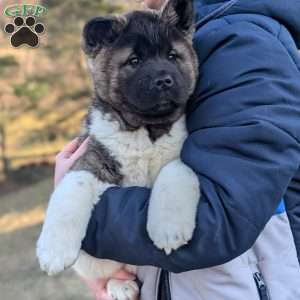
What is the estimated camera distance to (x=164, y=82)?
2.32 meters

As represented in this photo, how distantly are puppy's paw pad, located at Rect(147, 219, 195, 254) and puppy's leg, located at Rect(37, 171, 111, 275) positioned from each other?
0.31 meters

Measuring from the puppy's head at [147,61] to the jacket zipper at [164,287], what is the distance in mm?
610

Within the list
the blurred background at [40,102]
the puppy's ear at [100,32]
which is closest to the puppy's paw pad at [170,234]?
the puppy's ear at [100,32]

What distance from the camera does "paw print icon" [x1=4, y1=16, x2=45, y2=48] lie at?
5.43 meters

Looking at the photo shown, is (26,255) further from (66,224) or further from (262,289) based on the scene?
(262,289)

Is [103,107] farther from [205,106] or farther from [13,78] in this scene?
[13,78]

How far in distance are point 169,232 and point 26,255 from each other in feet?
13.7

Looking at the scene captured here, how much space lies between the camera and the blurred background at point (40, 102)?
7016 mm

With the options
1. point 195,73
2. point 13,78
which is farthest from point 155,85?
point 13,78

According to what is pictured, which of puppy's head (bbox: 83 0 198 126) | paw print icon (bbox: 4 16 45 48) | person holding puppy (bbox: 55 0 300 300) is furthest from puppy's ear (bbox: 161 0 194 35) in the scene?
paw print icon (bbox: 4 16 45 48)

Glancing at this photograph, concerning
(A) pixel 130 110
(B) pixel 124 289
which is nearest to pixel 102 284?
(B) pixel 124 289

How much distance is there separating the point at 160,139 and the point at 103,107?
313 millimetres

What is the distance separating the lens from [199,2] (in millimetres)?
2594

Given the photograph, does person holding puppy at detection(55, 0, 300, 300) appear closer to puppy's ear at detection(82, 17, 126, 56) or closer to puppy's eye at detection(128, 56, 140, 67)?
puppy's eye at detection(128, 56, 140, 67)
